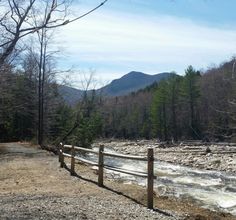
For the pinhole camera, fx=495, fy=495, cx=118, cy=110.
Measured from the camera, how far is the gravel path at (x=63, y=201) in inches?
372

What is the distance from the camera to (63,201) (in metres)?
11.0

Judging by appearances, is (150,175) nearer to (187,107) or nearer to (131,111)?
(187,107)

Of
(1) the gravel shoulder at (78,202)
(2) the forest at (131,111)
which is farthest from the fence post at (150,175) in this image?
(2) the forest at (131,111)

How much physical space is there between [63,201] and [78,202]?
14.4 inches

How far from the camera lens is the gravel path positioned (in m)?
9.45

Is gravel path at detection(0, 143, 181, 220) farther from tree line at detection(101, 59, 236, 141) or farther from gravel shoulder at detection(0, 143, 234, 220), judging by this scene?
tree line at detection(101, 59, 236, 141)

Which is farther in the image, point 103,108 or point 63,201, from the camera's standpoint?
point 103,108

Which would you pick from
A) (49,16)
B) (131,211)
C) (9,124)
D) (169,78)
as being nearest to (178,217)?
(131,211)

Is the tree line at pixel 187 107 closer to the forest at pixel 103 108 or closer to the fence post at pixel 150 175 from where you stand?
the forest at pixel 103 108

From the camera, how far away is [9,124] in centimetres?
5297

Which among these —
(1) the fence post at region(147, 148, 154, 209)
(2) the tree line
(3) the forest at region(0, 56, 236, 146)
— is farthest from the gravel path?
(2) the tree line

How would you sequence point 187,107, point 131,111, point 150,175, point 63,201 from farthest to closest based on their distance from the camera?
point 131,111 < point 187,107 < point 63,201 < point 150,175

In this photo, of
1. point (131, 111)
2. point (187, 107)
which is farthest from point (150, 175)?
point (131, 111)

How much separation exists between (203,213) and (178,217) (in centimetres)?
155
